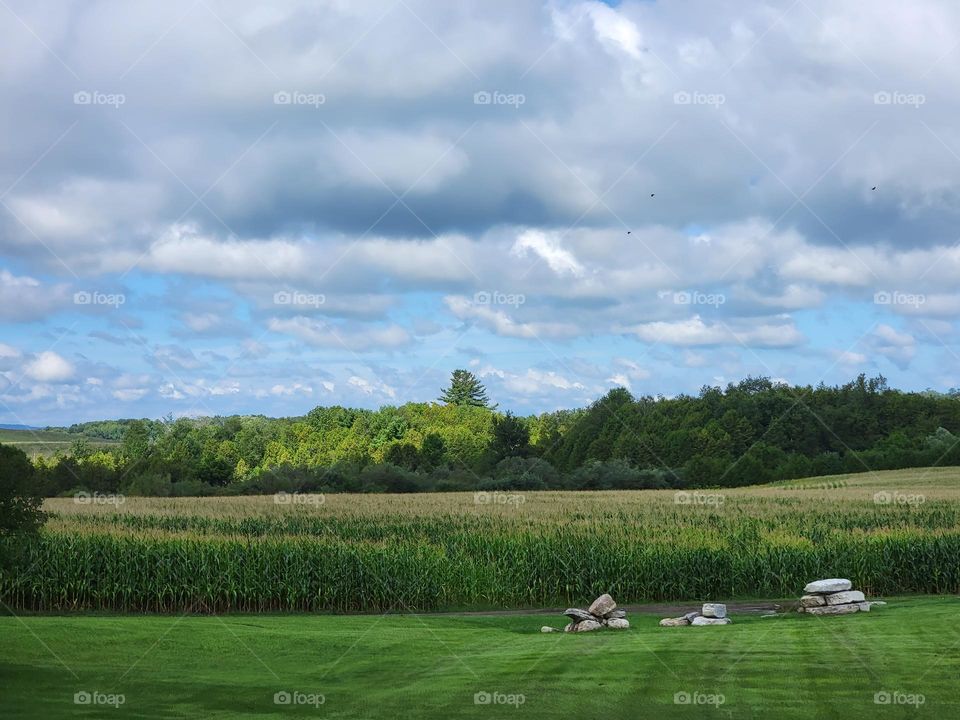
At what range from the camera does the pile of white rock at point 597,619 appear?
18.0 m

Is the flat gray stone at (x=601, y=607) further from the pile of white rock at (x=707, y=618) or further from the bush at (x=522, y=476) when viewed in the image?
the bush at (x=522, y=476)

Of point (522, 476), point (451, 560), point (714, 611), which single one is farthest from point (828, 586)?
point (522, 476)

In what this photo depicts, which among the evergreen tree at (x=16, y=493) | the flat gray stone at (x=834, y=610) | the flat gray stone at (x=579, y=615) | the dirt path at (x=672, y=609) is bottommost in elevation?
the dirt path at (x=672, y=609)

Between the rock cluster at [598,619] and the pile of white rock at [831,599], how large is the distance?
15.5ft

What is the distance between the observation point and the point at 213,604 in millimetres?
23656

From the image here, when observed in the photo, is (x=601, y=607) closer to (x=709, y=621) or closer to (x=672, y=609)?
(x=709, y=621)

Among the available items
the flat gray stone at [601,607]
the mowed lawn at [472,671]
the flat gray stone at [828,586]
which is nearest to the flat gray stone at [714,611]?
the mowed lawn at [472,671]

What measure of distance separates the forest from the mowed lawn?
5249 centimetres

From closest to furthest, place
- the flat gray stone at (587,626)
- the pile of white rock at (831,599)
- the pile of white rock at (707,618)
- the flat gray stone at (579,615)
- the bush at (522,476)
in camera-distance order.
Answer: the flat gray stone at (587,626) < the flat gray stone at (579,615) < the pile of white rock at (707,618) < the pile of white rock at (831,599) < the bush at (522,476)

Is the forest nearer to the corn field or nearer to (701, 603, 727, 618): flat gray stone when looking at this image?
the corn field

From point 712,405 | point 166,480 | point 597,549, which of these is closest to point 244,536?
point 597,549

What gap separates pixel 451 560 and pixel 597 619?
8.41 metres

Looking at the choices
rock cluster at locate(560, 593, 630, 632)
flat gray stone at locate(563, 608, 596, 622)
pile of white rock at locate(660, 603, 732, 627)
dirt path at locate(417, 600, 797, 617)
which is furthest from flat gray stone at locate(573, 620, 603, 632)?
dirt path at locate(417, 600, 797, 617)

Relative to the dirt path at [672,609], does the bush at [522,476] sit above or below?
above
